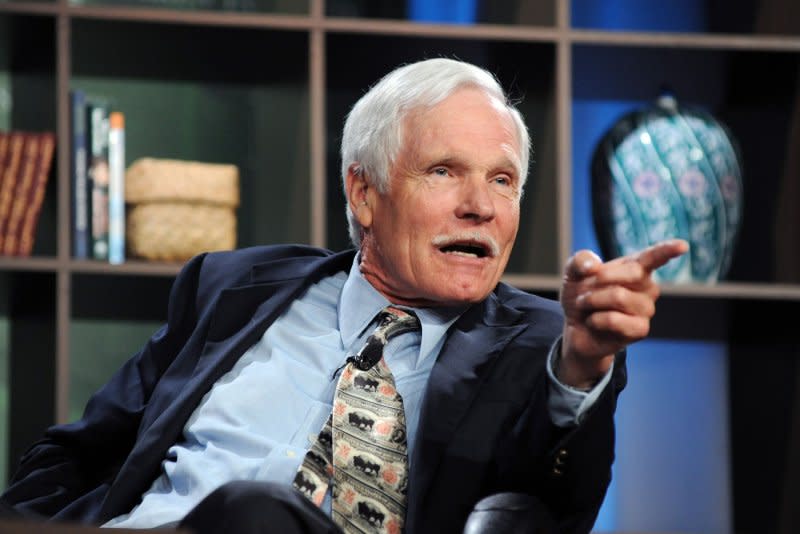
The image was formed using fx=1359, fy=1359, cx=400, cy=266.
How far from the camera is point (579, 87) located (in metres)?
3.29

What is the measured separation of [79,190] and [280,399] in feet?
3.87

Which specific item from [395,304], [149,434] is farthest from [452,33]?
[149,434]

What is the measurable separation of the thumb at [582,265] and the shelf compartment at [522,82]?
152 cm

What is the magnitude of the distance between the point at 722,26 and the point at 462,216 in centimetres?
178

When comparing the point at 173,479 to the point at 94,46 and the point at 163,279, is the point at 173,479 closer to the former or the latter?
the point at 163,279

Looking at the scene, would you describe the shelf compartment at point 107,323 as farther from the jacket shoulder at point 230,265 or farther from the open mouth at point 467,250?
the open mouth at point 467,250

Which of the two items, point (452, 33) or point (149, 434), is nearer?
point (149, 434)

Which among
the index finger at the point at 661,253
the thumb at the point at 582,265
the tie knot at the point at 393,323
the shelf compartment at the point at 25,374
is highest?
the index finger at the point at 661,253

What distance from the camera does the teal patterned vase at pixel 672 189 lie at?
3.04 m

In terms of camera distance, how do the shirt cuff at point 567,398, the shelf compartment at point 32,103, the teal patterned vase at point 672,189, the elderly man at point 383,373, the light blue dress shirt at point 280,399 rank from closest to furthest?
the shirt cuff at point 567,398, the elderly man at point 383,373, the light blue dress shirt at point 280,399, the teal patterned vase at point 672,189, the shelf compartment at point 32,103

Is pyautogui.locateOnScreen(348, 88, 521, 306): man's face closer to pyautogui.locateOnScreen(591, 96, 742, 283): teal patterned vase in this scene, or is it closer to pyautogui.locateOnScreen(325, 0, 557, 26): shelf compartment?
pyautogui.locateOnScreen(591, 96, 742, 283): teal patterned vase

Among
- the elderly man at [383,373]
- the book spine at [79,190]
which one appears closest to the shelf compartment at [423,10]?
the book spine at [79,190]

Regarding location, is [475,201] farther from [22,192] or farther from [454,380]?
[22,192]

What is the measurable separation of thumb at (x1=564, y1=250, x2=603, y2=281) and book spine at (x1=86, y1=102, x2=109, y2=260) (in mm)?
1670
